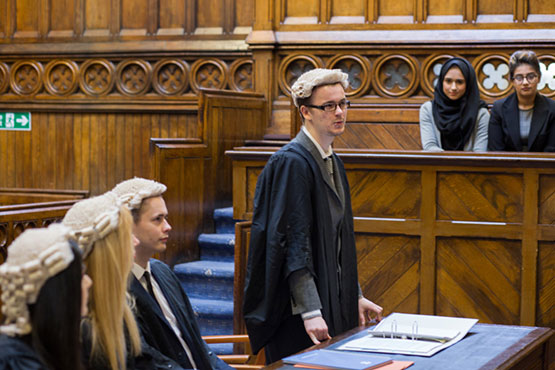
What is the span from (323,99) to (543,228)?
2132 millimetres

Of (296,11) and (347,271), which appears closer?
(347,271)

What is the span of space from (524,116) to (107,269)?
4.08 m

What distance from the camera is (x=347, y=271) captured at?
372 centimetres

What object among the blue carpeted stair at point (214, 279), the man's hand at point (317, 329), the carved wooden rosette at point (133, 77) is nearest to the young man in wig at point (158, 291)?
the man's hand at point (317, 329)

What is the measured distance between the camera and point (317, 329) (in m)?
3.44

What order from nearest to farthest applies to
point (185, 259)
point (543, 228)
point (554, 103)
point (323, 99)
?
point (323, 99) < point (543, 228) < point (554, 103) < point (185, 259)

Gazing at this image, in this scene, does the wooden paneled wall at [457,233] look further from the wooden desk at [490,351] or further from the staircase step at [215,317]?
the wooden desk at [490,351]

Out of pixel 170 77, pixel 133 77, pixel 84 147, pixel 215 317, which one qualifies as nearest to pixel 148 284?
pixel 215 317

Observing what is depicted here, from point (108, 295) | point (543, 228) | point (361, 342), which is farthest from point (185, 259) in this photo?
point (108, 295)

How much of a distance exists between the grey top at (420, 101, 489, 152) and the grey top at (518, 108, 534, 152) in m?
0.26

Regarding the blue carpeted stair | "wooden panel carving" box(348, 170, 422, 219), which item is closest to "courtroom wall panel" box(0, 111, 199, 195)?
the blue carpeted stair

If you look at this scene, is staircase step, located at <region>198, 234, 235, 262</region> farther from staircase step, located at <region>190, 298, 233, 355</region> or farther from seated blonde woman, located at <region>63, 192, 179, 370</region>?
seated blonde woman, located at <region>63, 192, 179, 370</region>

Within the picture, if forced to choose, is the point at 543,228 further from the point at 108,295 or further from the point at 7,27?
the point at 7,27

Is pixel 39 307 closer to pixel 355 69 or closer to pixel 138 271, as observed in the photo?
pixel 138 271
